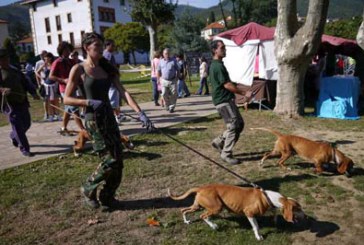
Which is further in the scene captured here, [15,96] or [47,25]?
[47,25]

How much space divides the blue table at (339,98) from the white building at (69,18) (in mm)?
50282

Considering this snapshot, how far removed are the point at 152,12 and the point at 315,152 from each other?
18.0m

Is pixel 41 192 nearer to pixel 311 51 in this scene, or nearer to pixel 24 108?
pixel 24 108

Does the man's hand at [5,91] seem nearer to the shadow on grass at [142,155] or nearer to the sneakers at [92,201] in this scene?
the shadow on grass at [142,155]

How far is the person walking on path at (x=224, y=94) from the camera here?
557cm

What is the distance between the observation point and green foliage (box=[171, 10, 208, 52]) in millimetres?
41781

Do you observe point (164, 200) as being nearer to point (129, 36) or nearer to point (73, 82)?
point (73, 82)

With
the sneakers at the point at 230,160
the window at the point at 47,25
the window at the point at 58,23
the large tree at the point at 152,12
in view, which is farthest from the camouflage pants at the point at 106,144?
the window at the point at 47,25

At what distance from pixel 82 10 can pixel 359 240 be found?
60906mm

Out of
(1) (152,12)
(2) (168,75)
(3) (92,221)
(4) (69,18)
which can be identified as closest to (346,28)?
(1) (152,12)

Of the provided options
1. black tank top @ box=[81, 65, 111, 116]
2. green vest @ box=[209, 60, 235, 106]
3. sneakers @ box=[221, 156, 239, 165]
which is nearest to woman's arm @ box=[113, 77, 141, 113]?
black tank top @ box=[81, 65, 111, 116]

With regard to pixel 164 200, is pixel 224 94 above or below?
above

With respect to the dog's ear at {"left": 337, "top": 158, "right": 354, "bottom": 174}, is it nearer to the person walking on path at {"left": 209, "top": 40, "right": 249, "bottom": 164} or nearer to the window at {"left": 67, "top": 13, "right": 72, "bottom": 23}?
the person walking on path at {"left": 209, "top": 40, "right": 249, "bottom": 164}

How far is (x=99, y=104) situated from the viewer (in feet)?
12.7
